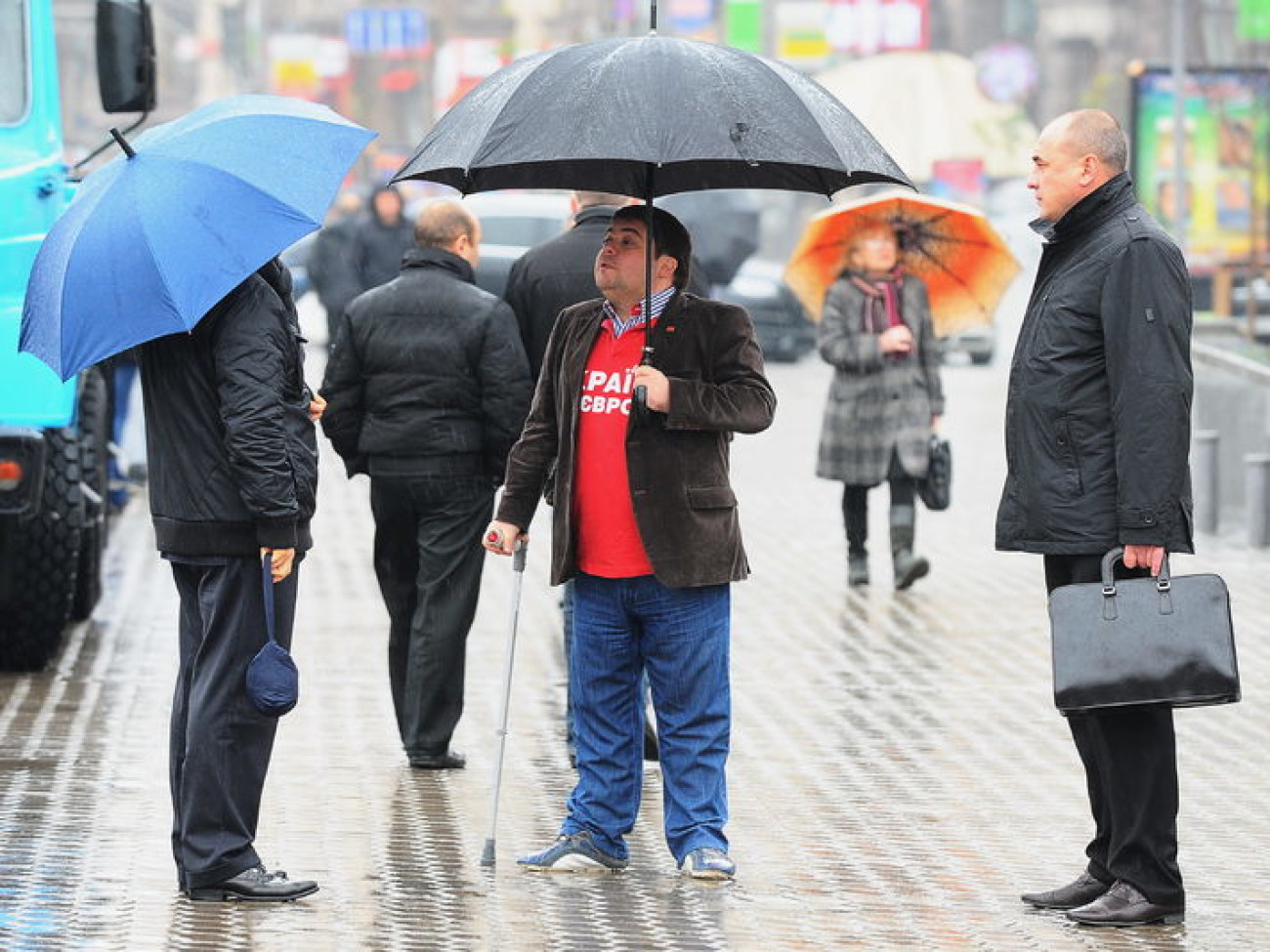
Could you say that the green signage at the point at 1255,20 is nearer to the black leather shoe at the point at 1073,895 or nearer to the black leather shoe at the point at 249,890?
the black leather shoe at the point at 1073,895

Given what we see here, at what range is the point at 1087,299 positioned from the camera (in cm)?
635

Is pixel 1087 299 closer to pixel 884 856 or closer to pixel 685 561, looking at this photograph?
pixel 685 561

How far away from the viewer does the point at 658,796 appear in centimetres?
808

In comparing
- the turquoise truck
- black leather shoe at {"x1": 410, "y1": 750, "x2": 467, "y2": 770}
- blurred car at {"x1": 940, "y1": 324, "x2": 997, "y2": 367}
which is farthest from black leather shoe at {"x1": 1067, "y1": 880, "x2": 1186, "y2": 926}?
blurred car at {"x1": 940, "y1": 324, "x2": 997, "y2": 367}

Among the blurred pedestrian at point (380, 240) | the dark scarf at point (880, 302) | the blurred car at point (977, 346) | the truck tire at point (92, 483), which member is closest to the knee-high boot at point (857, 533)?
the dark scarf at point (880, 302)

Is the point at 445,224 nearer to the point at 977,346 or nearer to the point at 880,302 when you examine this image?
the point at 880,302

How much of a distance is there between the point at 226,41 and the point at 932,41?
19332 millimetres

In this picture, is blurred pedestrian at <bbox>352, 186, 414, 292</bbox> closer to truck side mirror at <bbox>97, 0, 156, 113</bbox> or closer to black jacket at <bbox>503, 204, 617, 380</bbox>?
truck side mirror at <bbox>97, 0, 156, 113</bbox>

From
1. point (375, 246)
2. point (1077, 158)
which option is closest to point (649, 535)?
point (1077, 158)

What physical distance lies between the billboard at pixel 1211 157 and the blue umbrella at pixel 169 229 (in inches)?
654

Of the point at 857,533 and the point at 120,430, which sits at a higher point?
the point at 120,430

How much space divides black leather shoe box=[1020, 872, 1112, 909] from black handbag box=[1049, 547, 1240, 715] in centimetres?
54

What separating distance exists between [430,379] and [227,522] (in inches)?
79.0

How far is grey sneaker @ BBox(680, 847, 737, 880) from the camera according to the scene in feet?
22.5
